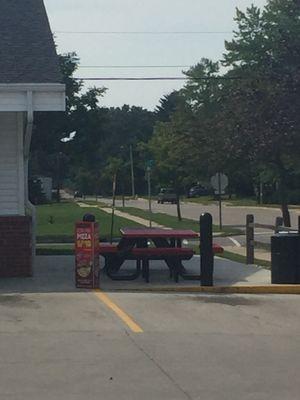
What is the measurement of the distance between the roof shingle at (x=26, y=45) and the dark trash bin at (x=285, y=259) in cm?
497

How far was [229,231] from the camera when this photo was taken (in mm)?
34656

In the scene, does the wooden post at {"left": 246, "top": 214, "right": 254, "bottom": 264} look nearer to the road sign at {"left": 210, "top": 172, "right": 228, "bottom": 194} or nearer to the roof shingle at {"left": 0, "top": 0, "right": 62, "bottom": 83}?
the roof shingle at {"left": 0, "top": 0, "right": 62, "bottom": 83}

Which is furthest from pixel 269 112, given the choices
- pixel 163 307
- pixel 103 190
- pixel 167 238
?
pixel 103 190

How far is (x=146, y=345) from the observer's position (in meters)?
8.80

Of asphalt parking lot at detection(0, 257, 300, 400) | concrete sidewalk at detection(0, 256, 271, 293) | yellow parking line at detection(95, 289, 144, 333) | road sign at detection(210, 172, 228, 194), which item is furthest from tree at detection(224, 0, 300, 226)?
yellow parking line at detection(95, 289, 144, 333)

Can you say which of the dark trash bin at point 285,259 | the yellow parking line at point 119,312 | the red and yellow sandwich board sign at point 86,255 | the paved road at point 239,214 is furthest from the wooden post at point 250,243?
the paved road at point 239,214

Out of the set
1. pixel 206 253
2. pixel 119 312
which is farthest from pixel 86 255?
pixel 119 312

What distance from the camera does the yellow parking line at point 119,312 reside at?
9.95 metres

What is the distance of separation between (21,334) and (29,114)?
4.85 metres

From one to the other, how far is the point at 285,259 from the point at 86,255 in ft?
12.0

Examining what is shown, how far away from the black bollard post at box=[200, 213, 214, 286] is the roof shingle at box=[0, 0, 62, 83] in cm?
355

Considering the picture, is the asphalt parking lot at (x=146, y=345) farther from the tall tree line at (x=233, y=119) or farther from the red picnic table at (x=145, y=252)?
the tall tree line at (x=233, y=119)

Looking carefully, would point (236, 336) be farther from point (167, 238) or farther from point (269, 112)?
point (269, 112)

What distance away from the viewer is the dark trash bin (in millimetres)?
14367
